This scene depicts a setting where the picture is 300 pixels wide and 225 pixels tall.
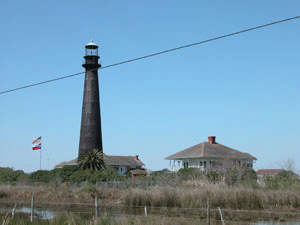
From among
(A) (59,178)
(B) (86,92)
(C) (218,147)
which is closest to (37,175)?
(A) (59,178)

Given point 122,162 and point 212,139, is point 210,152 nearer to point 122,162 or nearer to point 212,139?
point 212,139

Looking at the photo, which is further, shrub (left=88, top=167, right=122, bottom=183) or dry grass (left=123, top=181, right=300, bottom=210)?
shrub (left=88, top=167, right=122, bottom=183)

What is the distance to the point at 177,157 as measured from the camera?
64.0 metres

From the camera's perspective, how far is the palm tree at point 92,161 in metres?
50.9

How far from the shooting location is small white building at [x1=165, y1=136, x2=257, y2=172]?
197ft

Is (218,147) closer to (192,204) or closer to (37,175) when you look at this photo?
(37,175)

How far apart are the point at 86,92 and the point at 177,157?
1796cm

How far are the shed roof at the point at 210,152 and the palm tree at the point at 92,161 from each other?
14429mm

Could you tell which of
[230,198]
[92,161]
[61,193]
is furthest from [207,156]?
[230,198]

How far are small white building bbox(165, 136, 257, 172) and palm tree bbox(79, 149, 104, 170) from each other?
13848mm

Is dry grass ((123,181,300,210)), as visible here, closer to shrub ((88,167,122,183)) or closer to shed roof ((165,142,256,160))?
shrub ((88,167,122,183))

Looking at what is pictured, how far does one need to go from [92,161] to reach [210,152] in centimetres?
1729

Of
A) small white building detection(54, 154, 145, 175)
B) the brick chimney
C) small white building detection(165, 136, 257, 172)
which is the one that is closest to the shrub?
small white building detection(165, 136, 257, 172)

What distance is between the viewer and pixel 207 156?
195ft
